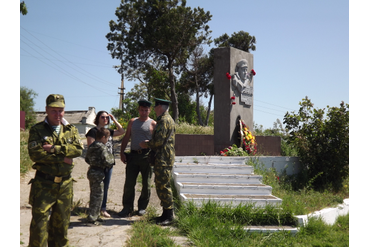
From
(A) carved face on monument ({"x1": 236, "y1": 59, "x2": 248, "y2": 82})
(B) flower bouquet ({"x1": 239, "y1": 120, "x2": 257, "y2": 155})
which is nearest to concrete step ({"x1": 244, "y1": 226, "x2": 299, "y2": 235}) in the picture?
(B) flower bouquet ({"x1": 239, "y1": 120, "x2": 257, "y2": 155})

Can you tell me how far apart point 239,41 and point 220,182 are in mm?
24791

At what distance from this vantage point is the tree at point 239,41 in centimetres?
3009

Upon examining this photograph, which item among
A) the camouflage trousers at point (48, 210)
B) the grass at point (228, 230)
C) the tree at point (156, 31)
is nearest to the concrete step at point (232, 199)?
the grass at point (228, 230)

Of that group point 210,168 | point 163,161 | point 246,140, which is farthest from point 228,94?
point 163,161

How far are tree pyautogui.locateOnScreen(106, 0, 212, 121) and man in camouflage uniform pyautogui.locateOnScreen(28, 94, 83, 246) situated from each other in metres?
18.0

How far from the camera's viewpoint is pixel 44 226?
353cm

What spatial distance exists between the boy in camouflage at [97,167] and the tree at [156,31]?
54.9 feet

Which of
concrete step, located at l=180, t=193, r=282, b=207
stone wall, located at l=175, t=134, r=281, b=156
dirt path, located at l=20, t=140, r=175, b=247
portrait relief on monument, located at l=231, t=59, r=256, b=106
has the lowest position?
dirt path, located at l=20, t=140, r=175, b=247

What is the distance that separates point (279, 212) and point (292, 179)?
3802 mm

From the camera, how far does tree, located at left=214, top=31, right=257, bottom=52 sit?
30.1m

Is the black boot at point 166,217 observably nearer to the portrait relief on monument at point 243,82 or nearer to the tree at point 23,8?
the portrait relief on monument at point 243,82

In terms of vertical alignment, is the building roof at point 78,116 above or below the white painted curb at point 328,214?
above

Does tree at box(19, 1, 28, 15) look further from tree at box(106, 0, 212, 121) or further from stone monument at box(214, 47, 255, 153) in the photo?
tree at box(106, 0, 212, 121)
